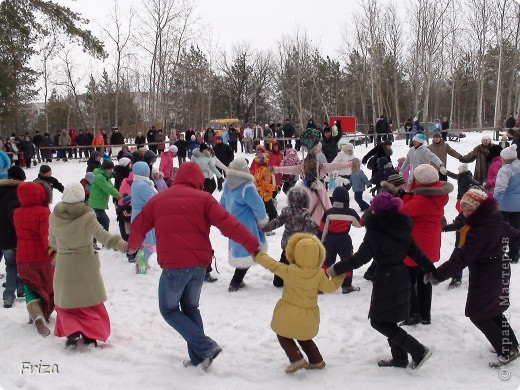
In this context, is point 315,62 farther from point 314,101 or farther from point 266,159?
point 266,159

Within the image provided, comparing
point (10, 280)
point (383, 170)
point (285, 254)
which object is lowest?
point (10, 280)

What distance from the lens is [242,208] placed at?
21.1 feet

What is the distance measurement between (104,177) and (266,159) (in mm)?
3203

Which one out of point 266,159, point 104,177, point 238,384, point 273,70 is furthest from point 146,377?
point 273,70

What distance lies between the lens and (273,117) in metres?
53.6

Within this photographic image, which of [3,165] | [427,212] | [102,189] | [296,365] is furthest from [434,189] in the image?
[3,165]

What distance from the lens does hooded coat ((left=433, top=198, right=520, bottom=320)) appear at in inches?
158

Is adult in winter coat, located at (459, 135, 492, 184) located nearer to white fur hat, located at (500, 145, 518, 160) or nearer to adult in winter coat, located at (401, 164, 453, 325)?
white fur hat, located at (500, 145, 518, 160)

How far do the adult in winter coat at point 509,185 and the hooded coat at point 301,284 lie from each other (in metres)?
4.02

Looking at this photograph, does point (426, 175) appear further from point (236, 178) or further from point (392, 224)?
point (236, 178)

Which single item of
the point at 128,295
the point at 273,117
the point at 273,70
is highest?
the point at 273,70

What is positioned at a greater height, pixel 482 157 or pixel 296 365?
pixel 482 157

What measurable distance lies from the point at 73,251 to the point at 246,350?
2.04 m

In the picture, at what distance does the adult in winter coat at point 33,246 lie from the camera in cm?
534
